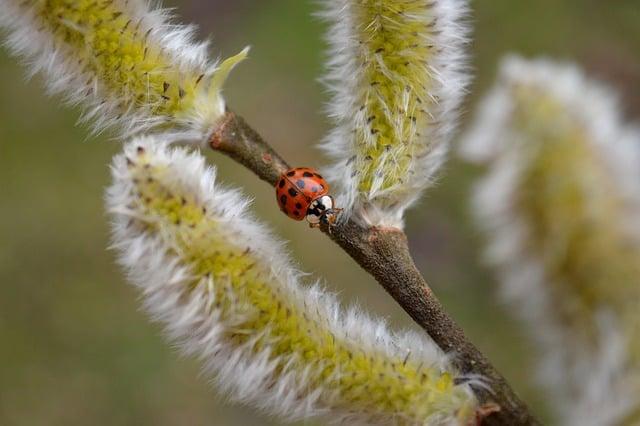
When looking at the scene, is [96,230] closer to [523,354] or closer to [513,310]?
[523,354]

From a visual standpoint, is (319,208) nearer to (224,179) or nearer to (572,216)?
(572,216)

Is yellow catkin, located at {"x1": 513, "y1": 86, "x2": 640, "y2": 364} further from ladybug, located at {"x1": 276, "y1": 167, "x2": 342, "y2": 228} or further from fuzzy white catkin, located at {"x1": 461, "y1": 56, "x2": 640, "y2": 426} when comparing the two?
ladybug, located at {"x1": 276, "y1": 167, "x2": 342, "y2": 228}

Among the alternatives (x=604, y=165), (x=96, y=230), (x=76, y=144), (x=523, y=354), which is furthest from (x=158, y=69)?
(x=76, y=144)

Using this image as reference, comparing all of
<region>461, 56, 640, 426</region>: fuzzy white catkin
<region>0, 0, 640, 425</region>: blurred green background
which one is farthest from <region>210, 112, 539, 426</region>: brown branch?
<region>0, 0, 640, 425</region>: blurred green background

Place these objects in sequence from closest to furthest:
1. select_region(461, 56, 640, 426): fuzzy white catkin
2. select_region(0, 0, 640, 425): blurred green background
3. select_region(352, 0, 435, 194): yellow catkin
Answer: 1. select_region(352, 0, 435, 194): yellow catkin
2. select_region(461, 56, 640, 426): fuzzy white catkin
3. select_region(0, 0, 640, 425): blurred green background

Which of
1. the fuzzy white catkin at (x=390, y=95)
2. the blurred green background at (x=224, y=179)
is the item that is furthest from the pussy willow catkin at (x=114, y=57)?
the blurred green background at (x=224, y=179)
